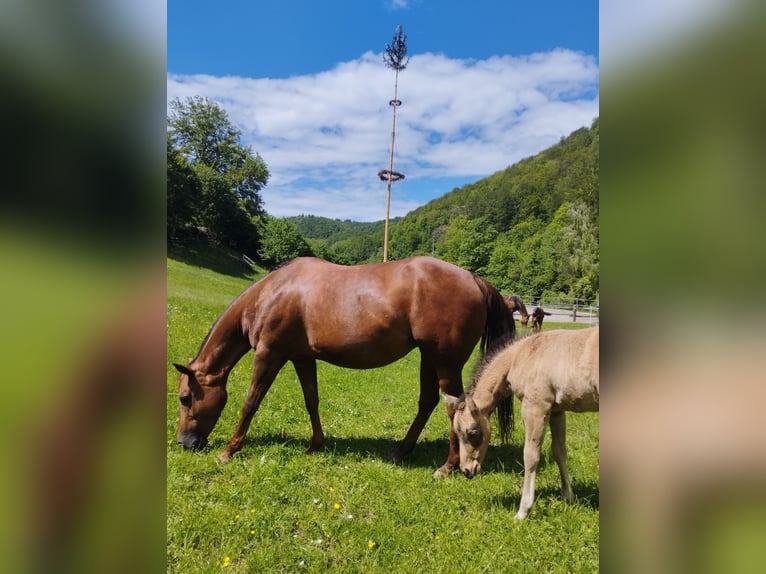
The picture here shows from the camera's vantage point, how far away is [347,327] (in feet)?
12.2

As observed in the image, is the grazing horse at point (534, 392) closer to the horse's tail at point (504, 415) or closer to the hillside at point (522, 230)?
the horse's tail at point (504, 415)

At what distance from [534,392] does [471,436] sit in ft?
2.21

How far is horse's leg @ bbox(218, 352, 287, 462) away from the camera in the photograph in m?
3.83

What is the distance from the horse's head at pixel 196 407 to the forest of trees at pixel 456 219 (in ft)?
4.42

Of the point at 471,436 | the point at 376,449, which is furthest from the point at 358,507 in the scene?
the point at 376,449

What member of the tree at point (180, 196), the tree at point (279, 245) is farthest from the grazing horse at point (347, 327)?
the tree at point (279, 245)

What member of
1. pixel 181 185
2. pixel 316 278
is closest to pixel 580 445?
pixel 316 278

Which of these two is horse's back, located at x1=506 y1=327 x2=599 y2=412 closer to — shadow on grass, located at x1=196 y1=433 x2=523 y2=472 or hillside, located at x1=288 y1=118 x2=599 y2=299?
hillside, located at x1=288 y1=118 x2=599 y2=299

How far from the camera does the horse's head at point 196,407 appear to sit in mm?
3551

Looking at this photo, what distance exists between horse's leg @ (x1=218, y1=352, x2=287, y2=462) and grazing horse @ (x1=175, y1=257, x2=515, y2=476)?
0.01m

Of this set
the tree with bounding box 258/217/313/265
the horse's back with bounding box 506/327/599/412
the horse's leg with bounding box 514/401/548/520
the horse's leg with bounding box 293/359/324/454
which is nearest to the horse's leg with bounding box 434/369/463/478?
the horse's back with bounding box 506/327/599/412
